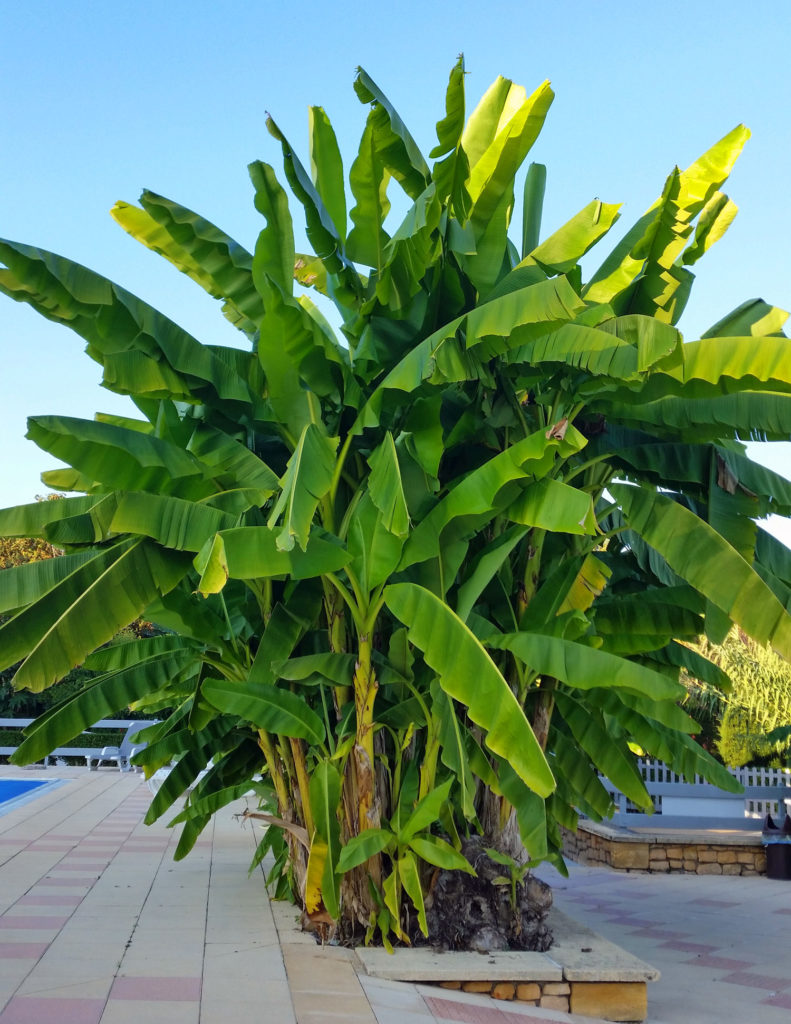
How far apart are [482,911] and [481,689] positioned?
191 cm

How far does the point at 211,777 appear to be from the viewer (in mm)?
7379

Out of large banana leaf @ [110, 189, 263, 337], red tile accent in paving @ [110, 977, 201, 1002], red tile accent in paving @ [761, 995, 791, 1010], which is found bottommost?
red tile accent in paving @ [761, 995, 791, 1010]

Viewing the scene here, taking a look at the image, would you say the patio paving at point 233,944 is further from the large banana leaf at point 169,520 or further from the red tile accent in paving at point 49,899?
the large banana leaf at point 169,520

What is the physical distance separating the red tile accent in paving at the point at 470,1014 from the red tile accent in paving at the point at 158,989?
120 centimetres

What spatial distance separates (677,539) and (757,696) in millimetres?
8447

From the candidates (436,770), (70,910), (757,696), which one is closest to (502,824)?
(436,770)

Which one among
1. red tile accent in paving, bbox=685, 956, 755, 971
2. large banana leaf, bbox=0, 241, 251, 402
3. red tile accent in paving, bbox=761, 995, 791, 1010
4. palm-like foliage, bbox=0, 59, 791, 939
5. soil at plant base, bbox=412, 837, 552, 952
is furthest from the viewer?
red tile accent in paving, bbox=685, 956, 755, 971

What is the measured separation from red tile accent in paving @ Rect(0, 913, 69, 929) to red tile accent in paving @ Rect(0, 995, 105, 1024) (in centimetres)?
161

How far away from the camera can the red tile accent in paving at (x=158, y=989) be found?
15.6 ft

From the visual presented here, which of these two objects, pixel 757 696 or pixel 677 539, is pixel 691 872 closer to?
pixel 757 696

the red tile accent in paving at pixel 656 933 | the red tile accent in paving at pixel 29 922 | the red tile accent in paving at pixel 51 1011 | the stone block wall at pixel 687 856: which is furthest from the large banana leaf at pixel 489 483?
the stone block wall at pixel 687 856

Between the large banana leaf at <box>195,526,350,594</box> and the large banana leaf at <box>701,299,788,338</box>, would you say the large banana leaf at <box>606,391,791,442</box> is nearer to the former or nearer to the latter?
the large banana leaf at <box>701,299,788,338</box>

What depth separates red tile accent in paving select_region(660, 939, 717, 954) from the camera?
7664mm

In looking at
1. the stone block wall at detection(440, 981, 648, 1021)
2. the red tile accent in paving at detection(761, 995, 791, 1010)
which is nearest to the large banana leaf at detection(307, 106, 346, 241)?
the stone block wall at detection(440, 981, 648, 1021)
